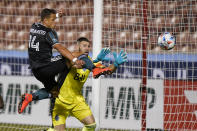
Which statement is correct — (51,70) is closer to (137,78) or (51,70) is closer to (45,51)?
(45,51)

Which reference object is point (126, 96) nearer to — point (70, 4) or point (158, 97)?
point (158, 97)

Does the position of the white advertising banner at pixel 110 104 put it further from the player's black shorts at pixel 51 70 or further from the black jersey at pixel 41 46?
the black jersey at pixel 41 46

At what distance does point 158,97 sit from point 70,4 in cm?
433

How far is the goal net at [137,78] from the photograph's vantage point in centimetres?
789

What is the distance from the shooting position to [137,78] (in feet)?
29.1

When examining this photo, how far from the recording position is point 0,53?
9.91 meters

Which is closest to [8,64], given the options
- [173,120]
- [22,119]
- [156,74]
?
[22,119]

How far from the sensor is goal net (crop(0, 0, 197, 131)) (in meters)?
7.89

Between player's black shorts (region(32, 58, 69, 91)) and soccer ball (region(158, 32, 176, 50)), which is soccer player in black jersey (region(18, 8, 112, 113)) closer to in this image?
player's black shorts (region(32, 58, 69, 91))

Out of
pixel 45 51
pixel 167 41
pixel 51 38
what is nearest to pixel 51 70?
pixel 45 51

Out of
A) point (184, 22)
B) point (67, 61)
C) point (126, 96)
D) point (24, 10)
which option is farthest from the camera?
point (24, 10)

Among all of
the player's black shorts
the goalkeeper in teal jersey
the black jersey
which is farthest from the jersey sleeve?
the goalkeeper in teal jersey

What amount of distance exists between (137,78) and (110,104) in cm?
86

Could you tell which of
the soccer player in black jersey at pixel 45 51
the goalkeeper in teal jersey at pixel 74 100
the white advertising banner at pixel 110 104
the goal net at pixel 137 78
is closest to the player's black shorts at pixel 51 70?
the soccer player in black jersey at pixel 45 51
